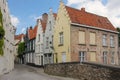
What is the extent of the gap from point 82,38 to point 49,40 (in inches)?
295

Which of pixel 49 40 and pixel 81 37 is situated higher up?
pixel 81 37

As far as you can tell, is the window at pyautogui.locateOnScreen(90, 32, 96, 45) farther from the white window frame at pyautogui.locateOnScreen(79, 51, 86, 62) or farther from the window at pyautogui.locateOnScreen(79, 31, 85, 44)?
the white window frame at pyautogui.locateOnScreen(79, 51, 86, 62)

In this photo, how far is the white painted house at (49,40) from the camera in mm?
35213

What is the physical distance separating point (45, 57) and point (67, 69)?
16738 millimetres

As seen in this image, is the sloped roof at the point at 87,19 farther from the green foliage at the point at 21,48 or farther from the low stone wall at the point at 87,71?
the green foliage at the point at 21,48

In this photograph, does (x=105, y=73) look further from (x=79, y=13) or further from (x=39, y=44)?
(x=39, y=44)

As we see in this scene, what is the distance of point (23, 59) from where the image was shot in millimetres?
55250

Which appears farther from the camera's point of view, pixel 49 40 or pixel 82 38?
pixel 49 40

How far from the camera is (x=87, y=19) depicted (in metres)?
32.7

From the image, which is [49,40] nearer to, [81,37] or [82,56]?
[81,37]

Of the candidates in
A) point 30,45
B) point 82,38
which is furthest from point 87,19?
point 30,45

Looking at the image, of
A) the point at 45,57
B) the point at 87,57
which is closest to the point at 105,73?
the point at 87,57

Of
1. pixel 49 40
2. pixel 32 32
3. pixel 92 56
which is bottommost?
pixel 92 56

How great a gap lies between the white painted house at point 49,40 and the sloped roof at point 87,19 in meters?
4.30
